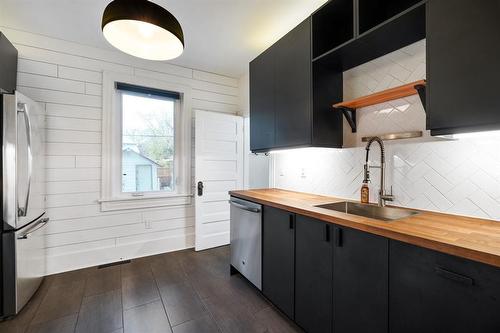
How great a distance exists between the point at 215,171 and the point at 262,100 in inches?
55.3

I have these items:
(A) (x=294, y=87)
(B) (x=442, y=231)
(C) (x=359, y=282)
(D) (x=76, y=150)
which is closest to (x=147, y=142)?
(D) (x=76, y=150)

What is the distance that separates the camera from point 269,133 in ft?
8.20

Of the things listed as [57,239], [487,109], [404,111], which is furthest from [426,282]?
[57,239]

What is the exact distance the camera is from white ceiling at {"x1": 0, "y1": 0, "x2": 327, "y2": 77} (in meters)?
2.09

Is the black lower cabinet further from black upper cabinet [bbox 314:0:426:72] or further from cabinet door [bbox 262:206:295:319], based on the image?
black upper cabinet [bbox 314:0:426:72]

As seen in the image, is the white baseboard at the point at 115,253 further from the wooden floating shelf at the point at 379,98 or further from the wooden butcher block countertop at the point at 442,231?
the wooden floating shelf at the point at 379,98

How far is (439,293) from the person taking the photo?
3.20ft

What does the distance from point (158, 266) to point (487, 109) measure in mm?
3258

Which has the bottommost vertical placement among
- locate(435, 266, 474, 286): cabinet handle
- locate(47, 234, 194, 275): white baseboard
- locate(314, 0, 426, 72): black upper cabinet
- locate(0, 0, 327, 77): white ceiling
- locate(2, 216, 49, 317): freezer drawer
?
locate(47, 234, 194, 275): white baseboard

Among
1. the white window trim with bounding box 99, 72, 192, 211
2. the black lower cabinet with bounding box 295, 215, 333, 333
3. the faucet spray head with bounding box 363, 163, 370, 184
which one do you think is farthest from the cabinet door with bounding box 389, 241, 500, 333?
the white window trim with bounding box 99, 72, 192, 211

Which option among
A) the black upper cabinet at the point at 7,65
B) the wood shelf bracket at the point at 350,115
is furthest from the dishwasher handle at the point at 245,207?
the black upper cabinet at the point at 7,65

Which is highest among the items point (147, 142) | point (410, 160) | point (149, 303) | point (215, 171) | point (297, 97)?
point (297, 97)

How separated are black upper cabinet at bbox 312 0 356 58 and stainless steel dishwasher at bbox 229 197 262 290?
153cm

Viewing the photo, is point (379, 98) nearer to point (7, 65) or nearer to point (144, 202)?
point (144, 202)
